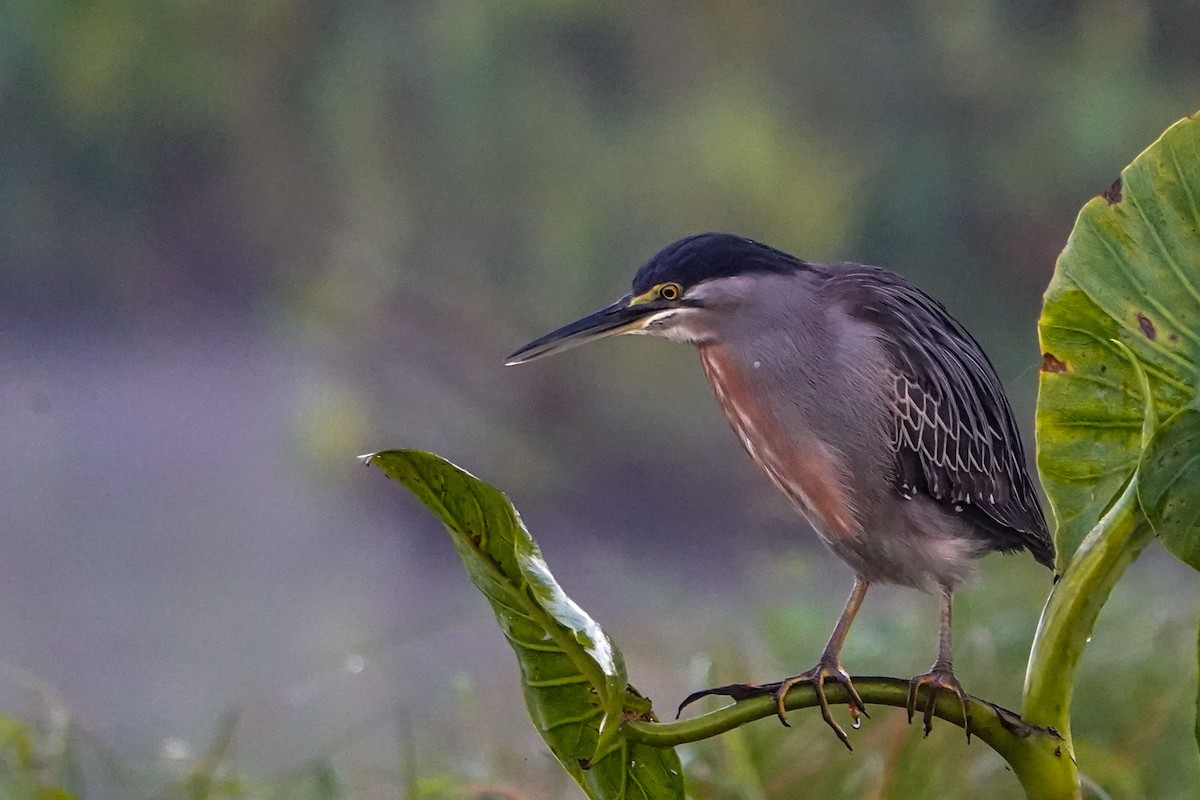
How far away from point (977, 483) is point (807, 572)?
0.78m

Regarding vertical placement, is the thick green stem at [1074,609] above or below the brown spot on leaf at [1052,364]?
below

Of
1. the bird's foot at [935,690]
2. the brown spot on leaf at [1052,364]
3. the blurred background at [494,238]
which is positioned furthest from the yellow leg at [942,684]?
the blurred background at [494,238]

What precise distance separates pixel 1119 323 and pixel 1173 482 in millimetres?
91

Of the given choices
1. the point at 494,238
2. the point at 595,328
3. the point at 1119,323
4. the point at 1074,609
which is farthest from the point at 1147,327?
the point at 494,238

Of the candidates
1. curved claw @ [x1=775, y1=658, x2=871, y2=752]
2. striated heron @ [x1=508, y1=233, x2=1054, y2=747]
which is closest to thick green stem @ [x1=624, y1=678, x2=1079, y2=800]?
curved claw @ [x1=775, y1=658, x2=871, y2=752]

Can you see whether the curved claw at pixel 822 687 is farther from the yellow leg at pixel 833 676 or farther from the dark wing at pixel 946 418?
the dark wing at pixel 946 418

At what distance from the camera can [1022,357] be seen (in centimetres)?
141

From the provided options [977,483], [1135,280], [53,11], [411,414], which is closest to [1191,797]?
[977,483]

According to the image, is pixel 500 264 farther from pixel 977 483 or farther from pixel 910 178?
pixel 977 483

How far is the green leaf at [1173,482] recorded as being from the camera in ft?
1.24

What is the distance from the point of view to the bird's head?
0.54 meters

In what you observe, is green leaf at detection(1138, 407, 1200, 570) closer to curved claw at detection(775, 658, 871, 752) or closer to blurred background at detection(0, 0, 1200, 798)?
curved claw at detection(775, 658, 871, 752)

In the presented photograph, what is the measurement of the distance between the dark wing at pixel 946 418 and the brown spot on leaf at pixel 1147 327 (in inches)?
5.8

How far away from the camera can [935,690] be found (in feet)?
1.50
